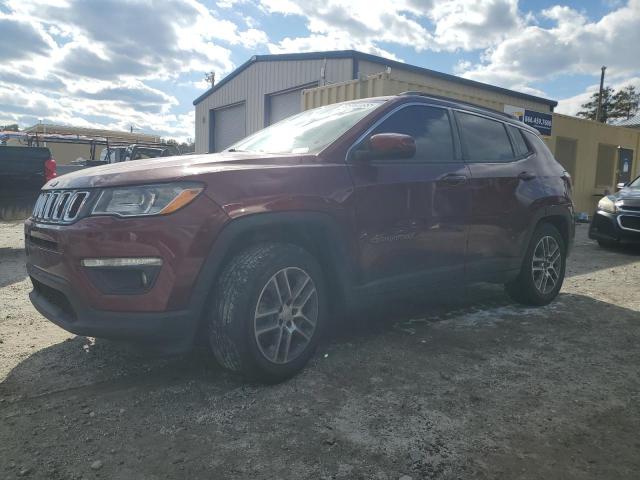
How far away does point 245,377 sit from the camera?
2.67 meters

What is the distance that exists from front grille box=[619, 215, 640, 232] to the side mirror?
268 inches

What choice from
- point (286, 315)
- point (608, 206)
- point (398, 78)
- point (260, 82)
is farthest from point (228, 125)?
point (286, 315)

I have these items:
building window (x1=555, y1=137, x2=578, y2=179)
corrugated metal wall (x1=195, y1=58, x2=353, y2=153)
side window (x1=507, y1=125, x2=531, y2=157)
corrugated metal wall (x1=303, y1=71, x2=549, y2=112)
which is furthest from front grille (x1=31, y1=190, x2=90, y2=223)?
building window (x1=555, y1=137, x2=578, y2=179)

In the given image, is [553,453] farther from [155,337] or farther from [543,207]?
[543,207]

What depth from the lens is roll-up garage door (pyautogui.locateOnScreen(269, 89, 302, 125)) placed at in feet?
47.0

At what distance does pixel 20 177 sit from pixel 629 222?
9770mm

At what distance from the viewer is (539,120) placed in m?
12.1

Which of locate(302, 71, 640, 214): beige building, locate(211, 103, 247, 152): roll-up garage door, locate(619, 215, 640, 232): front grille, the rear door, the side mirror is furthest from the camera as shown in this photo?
locate(211, 103, 247, 152): roll-up garage door

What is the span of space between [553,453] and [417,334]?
1.61 meters

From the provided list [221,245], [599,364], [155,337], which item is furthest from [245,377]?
[599,364]

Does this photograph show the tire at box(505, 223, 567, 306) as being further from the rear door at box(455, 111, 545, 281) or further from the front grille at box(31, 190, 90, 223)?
the front grille at box(31, 190, 90, 223)

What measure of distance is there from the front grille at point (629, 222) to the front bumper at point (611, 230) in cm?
2

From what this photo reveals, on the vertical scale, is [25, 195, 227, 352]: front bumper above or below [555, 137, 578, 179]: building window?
below

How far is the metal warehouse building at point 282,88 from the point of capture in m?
12.9
